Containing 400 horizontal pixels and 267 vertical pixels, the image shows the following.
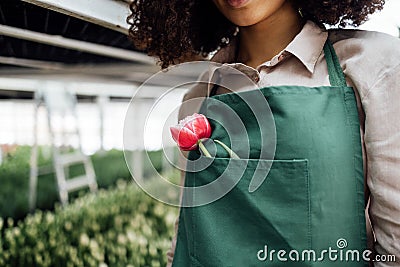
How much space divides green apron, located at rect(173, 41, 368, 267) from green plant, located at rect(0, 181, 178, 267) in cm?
175

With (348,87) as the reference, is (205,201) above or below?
below

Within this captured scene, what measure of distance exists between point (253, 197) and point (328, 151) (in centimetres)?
18

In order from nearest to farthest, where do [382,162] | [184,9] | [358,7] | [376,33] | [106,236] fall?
[382,162] → [376,33] → [358,7] → [184,9] → [106,236]

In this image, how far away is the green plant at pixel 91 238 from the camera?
2.89m

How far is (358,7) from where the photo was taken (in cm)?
133

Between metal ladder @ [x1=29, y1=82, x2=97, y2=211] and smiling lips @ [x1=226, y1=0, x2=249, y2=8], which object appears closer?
smiling lips @ [x1=226, y1=0, x2=249, y2=8]

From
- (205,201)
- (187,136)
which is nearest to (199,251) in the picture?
(205,201)

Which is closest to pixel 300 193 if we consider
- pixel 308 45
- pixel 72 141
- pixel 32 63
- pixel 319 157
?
pixel 319 157

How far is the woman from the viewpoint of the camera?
3.56 feet

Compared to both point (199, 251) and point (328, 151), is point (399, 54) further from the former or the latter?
point (199, 251)

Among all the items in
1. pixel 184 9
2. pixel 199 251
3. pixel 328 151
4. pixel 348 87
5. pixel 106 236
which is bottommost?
pixel 106 236

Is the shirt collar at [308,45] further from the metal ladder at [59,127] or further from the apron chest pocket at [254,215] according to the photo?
the metal ladder at [59,127]

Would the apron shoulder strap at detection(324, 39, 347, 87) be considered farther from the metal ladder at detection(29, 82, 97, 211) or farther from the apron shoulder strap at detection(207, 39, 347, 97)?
the metal ladder at detection(29, 82, 97, 211)

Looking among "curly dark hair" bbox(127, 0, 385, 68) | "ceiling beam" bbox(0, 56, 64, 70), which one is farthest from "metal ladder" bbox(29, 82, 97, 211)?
"curly dark hair" bbox(127, 0, 385, 68)
